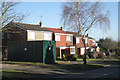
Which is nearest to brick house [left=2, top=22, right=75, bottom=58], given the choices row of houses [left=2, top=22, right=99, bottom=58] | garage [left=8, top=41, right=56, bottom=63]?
row of houses [left=2, top=22, right=99, bottom=58]

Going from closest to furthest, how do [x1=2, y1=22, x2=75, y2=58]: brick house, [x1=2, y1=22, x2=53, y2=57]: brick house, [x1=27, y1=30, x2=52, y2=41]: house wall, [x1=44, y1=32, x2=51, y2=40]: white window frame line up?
[x1=2, y1=22, x2=53, y2=57]: brick house → [x1=2, y1=22, x2=75, y2=58]: brick house → [x1=27, y1=30, x2=52, y2=41]: house wall → [x1=44, y1=32, x2=51, y2=40]: white window frame

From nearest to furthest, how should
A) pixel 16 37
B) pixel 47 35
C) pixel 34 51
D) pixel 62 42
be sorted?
pixel 34 51
pixel 16 37
pixel 47 35
pixel 62 42

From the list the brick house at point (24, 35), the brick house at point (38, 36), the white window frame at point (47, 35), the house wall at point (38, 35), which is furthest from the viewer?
the white window frame at point (47, 35)

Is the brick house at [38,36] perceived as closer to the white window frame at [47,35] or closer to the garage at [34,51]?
the white window frame at [47,35]

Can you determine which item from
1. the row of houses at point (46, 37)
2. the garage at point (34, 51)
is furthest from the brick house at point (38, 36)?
the garage at point (34, 51)

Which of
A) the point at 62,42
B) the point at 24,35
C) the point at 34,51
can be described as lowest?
the point at 34,51

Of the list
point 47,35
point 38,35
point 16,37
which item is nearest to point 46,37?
point 47,35

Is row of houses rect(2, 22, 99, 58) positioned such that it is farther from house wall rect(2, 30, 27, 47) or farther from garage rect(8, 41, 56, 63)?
garage rect(8, 41, 56, 63)

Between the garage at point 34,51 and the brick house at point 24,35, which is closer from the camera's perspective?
the garage at point 34,51

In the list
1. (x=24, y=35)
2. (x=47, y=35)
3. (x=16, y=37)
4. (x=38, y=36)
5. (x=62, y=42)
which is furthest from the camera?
(x=62, y=42)

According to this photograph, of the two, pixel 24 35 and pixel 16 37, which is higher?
pixel 24 35

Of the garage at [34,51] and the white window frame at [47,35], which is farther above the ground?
the white window frame at [47,35]

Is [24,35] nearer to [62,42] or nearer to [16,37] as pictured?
[16,37]

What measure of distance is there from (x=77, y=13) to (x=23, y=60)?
11.7m
